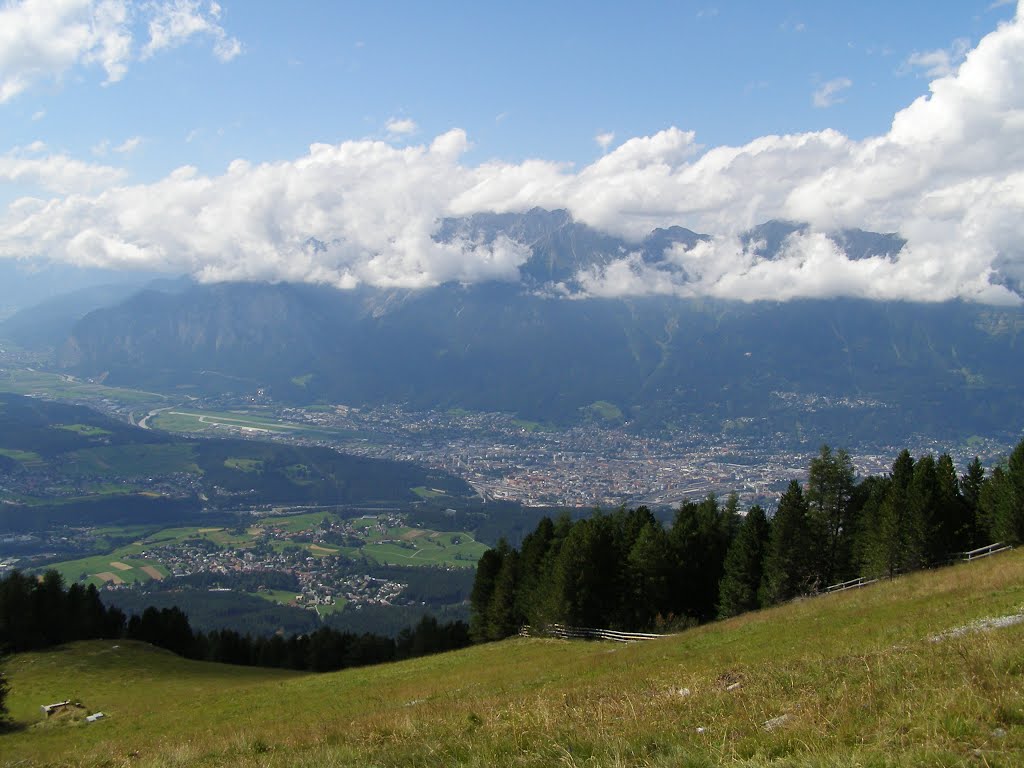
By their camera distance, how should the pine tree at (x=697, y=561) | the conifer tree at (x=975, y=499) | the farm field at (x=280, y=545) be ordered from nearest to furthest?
the conifer tree at (x=975, y=499)
the pine tree at (x=697, y=561)
the farm field at (x=280, y=545)

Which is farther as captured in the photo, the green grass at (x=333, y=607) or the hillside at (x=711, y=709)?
the green grass at (x=333, y=607)

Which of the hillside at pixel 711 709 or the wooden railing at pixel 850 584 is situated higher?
the hillside at pixel 711 709

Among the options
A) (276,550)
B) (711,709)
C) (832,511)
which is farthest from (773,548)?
(276,550)

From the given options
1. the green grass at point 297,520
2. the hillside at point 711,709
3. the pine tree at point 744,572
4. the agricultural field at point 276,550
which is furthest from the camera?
the green grass at point 297,520

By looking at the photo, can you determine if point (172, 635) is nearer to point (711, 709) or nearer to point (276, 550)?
point (711, 709)

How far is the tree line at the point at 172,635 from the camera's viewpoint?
55.2 metres

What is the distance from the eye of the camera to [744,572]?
46125 millimetres

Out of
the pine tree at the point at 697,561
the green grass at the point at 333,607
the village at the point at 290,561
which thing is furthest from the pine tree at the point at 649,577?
the village at the point at 290,561

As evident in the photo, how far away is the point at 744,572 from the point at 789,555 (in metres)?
3.34

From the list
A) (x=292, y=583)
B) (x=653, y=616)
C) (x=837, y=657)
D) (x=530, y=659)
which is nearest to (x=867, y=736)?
(x=837, y=657)

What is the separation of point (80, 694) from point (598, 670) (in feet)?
99.7

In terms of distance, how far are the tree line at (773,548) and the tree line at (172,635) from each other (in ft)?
60.8

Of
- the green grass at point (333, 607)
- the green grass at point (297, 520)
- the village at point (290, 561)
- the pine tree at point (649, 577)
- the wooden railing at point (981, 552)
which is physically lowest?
the green grass at point (333, 607)

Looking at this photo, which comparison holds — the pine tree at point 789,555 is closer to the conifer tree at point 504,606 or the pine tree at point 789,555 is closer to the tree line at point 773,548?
the tree line at point 773,548
